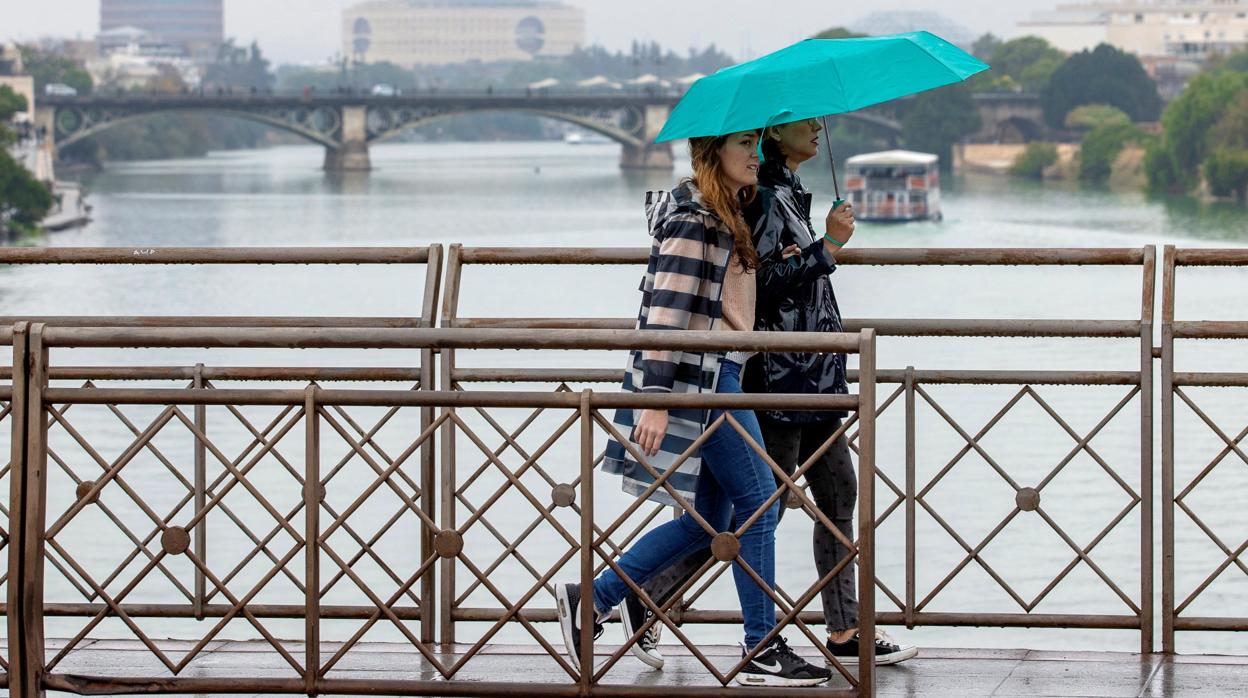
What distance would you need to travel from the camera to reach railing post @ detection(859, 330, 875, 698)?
3635 mm

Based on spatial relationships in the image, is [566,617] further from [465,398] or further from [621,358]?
[621,358]

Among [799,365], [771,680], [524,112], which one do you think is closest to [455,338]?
[799,365]

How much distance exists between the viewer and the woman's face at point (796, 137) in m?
4.25

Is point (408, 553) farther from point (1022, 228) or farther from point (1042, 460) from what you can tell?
point (1022, 228)

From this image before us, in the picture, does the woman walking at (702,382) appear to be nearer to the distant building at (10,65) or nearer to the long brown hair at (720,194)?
the long brown hair at (720,194)

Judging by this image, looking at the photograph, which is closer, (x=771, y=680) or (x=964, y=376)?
(x=771, y=680)

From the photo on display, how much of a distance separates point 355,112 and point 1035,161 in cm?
2925

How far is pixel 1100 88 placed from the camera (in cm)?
9556

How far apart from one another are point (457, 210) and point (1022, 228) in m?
18.4

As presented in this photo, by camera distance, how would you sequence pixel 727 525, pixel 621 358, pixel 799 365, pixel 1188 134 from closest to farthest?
pixel 799 365
pixel 727 525
pixel 621 358
pixel 1188 134

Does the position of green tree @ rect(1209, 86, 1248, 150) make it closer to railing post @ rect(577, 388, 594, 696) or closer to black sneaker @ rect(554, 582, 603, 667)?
black sneaker @ rect(554, 582, 603, 667)

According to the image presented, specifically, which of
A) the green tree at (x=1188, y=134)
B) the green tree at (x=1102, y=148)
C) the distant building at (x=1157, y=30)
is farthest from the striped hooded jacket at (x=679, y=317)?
the distant building at (x=1157, y=30)

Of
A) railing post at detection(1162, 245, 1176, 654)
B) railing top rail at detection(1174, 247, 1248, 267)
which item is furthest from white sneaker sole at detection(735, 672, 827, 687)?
railing top rail at detection(1174, 247, 1248, 267)

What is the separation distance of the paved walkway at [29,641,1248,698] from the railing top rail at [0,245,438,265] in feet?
3.00
